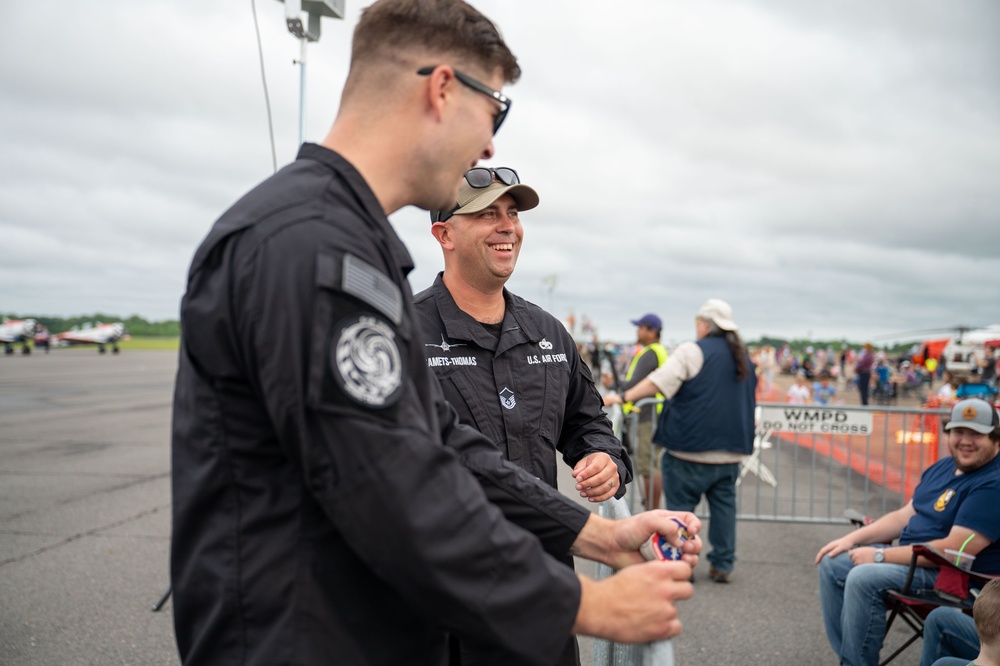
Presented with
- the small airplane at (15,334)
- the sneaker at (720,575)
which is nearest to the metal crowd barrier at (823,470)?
the sneaker at (720,575)

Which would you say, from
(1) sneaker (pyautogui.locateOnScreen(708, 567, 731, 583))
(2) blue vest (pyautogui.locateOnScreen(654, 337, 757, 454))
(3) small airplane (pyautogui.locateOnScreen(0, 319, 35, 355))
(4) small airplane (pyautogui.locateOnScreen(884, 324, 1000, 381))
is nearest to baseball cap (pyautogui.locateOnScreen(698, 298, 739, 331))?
(2) blue vest (pyautogui.locateOnScreen(654, 337, 757, 454))

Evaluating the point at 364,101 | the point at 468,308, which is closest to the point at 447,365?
the point at 468,308

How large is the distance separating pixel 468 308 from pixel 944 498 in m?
3.20

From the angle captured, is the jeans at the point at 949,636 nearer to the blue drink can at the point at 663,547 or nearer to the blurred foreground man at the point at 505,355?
the blurred foreground man at the point at 505,355

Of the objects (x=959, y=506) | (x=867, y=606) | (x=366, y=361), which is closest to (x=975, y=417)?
(x=959, y=506)

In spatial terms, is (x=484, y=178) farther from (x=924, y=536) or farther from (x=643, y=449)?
(x=643, y=449)

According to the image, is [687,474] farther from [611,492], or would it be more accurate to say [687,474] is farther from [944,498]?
[611,492]

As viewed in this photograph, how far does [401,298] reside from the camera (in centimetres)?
117

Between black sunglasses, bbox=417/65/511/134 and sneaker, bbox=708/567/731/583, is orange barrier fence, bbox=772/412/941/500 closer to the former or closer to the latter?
sneaker, bbox=708/567/731/583

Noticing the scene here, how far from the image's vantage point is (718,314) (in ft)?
20.1

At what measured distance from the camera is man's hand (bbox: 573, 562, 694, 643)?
113cm

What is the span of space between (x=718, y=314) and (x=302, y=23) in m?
4.03

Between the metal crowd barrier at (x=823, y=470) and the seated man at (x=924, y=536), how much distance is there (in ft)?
5.89

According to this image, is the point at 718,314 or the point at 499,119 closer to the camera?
the point at 499,119
